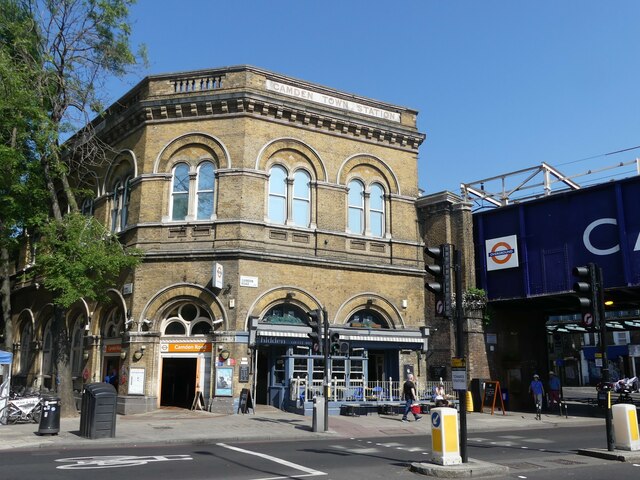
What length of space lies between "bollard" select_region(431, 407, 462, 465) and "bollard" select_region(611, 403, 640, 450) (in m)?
4.21

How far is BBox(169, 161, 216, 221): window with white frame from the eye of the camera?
22828 millimetres

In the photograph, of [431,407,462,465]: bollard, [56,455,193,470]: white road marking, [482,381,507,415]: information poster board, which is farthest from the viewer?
[482,381,507,415]: information poster board

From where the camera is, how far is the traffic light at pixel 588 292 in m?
12.5

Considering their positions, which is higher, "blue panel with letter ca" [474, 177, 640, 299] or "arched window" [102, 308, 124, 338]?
"blue panel with letter ca" [474, 177, 640, 299]

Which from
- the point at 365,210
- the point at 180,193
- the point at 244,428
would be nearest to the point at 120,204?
the point at 180,193

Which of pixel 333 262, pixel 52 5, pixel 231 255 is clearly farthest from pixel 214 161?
pixel 52 5

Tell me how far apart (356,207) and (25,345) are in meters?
19.9

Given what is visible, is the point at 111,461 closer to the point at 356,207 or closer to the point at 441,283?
the point at 441,283

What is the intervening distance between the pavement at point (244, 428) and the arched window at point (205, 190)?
722 centimetres

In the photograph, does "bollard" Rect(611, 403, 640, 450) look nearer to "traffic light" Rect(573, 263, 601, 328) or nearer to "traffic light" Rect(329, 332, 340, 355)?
"traffic light" Rect(573, 263, 601, 328)

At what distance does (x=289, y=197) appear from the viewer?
23547 mm

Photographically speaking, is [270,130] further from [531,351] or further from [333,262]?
[531,351]

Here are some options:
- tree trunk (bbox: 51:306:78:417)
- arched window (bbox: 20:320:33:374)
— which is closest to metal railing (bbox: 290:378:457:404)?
tree trunk (bbox: 51:306:78:417)

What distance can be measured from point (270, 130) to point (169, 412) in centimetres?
1106
